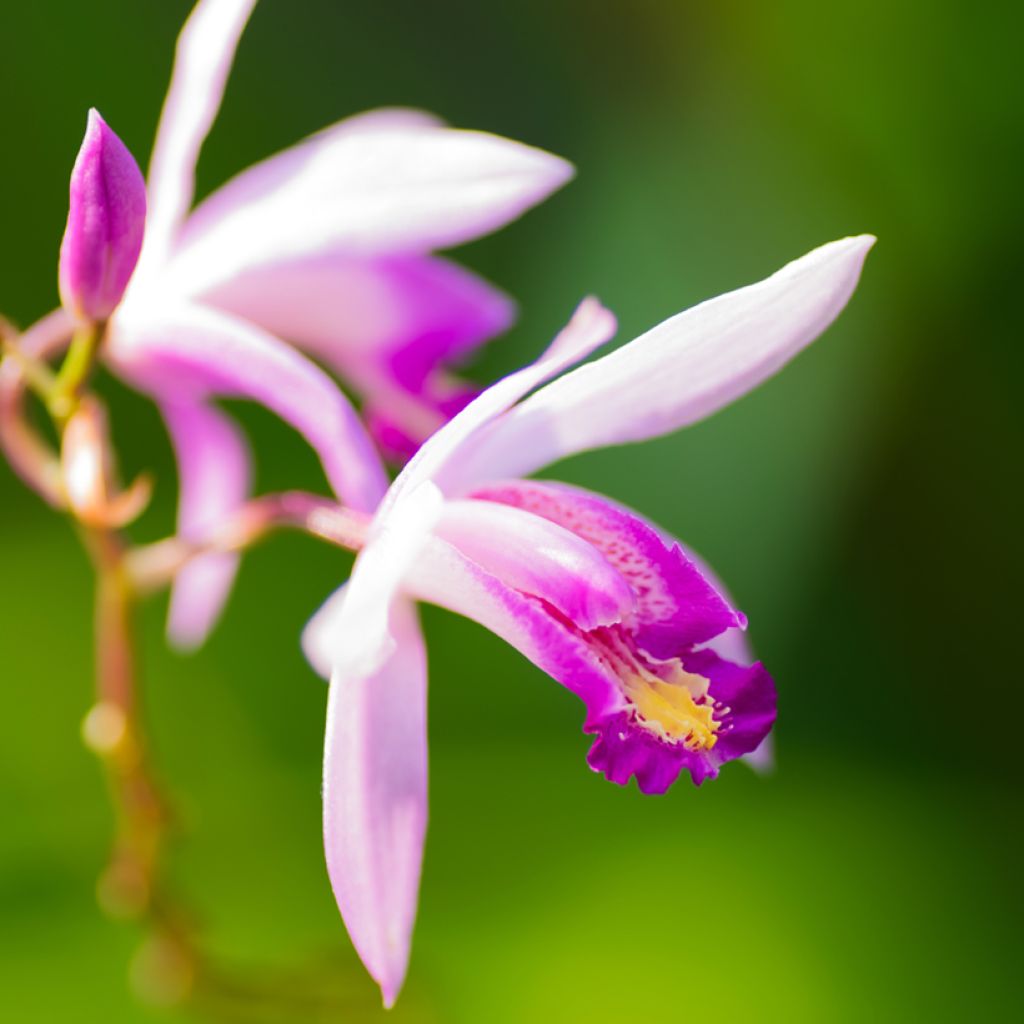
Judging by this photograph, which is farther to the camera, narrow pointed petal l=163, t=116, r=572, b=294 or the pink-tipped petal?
narrow pointed petal l=163, t=116, r=572, b=294

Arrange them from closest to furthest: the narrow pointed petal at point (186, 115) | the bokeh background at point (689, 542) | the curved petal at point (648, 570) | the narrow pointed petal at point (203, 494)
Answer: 1. the curved petal at point (648, 570)
2. the narrow pointed petal at point (186, 115)
3. the narrow pointed petal at point (203, 494)
4. the bokeh background at point (689, 542)

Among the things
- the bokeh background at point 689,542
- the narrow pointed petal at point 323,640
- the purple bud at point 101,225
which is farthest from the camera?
the bokeh background at point 689,542

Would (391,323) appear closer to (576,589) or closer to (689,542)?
(576,589)

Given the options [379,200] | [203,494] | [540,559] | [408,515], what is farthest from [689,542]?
[408,515]

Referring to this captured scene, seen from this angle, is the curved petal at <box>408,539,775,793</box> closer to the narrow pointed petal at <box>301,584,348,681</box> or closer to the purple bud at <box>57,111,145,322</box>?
the narrow pointed petal at <box>301,584,348,681</box>

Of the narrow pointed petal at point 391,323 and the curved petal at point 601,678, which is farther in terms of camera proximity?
the narrow pointed petal at point 391,323

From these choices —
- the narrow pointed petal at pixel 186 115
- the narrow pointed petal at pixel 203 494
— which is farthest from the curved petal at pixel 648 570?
the narrow pointed petal at pixel 203 494

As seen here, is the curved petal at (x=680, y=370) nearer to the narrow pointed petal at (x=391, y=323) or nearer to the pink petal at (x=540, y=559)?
the pink petal at (x=540, y=559)

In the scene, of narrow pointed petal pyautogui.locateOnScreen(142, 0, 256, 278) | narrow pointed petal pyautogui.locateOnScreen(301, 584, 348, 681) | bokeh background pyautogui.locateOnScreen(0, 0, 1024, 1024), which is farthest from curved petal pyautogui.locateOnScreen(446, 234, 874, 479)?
bokeh background pyautogui.locateOnScreen(0, 0, 1024, 1024)
